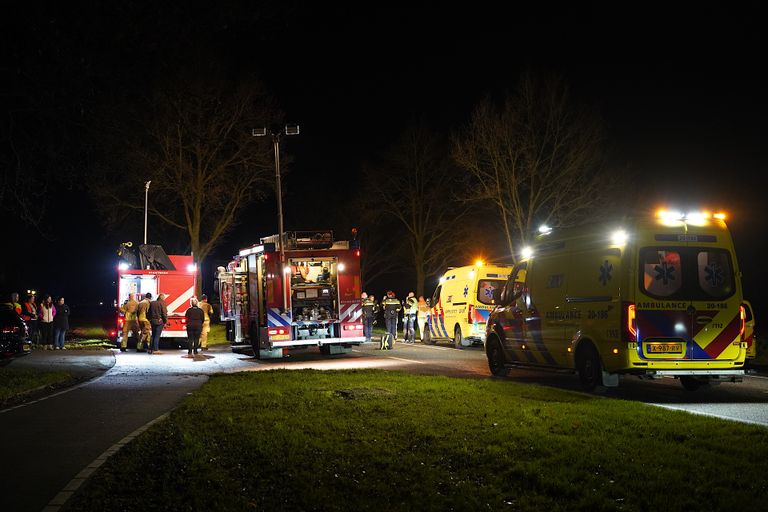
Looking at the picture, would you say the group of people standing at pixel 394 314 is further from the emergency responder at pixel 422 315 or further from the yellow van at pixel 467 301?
the yellow van at pixel 467 301

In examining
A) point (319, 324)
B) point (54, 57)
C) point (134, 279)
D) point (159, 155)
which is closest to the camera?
point (54, 57)

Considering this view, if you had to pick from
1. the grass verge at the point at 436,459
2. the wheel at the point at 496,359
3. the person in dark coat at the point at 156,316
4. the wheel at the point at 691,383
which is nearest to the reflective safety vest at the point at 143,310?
the person in dark coat at the point at 156,316

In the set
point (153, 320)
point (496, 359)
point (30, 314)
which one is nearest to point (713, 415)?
point (496, 359)

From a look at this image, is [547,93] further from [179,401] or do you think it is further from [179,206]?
[179,401]

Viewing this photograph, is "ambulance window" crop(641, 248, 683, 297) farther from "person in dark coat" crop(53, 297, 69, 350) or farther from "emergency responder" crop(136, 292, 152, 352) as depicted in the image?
"person in dark coat" crop(53, 297, 69, 350)

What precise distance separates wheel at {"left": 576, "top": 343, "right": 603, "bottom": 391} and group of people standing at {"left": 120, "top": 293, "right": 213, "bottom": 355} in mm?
12927

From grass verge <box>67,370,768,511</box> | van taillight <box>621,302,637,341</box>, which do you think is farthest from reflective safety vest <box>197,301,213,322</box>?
van taillight <box>621,302,637,341</box>

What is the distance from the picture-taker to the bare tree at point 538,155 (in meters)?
34.0

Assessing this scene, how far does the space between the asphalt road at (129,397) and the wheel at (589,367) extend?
38 cm

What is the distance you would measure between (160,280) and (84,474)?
68.8ft

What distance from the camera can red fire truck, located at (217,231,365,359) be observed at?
2142cm

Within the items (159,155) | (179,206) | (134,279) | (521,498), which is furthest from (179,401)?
(179,206)

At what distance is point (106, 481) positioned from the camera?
7273 millimetres

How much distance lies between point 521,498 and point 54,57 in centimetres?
1157
